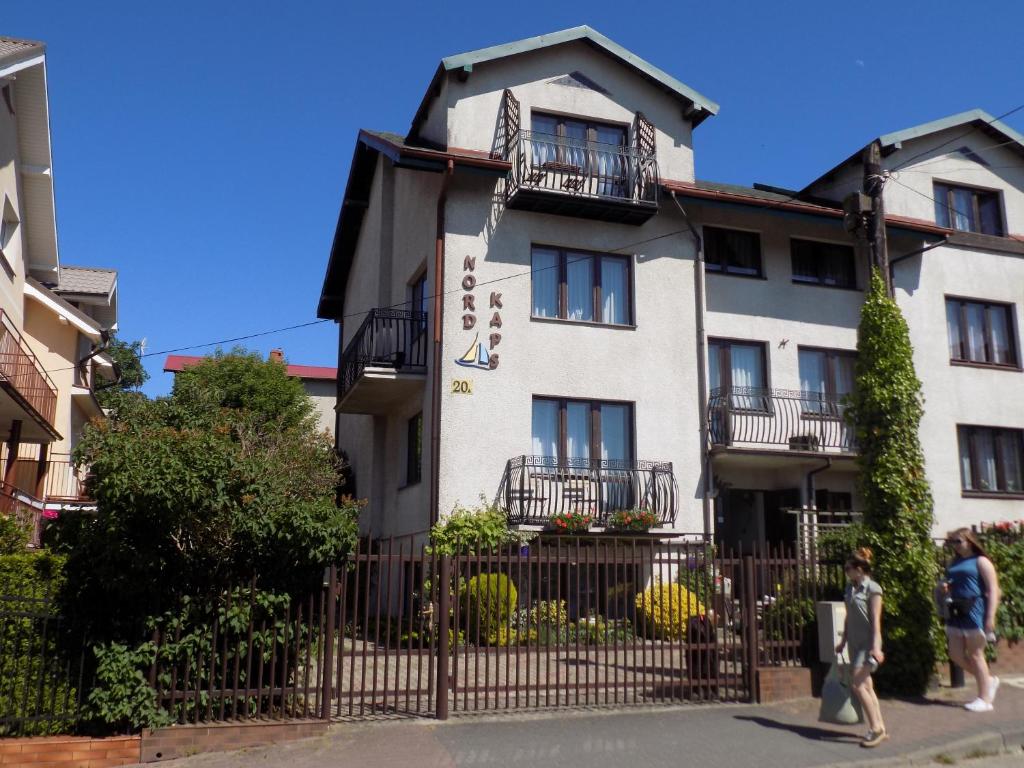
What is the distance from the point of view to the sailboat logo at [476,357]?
16094 millimetres

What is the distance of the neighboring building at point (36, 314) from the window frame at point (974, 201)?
1915 cm

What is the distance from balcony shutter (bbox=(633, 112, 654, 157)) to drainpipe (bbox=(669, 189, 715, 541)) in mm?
1066

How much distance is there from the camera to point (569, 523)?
49.4ft

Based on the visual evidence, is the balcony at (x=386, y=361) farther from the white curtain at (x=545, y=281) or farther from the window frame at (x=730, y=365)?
the window frame at (x=730, y=365)

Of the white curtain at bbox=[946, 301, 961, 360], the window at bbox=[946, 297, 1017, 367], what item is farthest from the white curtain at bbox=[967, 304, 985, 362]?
the white curtain at bbox=[946, 301, 961, 360]

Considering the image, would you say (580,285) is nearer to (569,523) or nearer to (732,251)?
(732,251)

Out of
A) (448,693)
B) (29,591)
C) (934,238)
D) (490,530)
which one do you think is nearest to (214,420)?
(29,591)

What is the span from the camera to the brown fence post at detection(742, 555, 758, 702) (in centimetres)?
995

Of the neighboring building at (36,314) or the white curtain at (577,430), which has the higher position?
the neighboring building at (36,314)

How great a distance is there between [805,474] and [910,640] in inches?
314

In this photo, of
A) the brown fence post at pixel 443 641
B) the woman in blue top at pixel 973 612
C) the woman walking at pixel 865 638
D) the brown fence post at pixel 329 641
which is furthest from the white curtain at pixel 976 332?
the brown fence post at pixel 329 641

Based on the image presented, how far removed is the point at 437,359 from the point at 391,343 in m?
2.41

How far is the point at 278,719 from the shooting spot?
8.43m

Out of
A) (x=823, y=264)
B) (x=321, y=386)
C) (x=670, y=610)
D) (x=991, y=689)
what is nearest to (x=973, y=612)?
(x=991, y=689)
